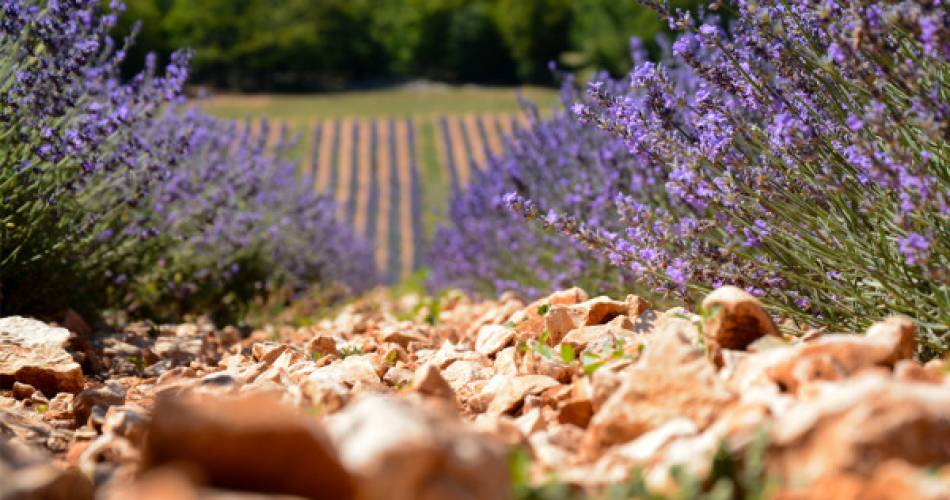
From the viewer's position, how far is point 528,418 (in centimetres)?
197

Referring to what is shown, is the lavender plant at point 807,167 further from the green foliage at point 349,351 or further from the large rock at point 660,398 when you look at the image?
the green foliage at point 349,351

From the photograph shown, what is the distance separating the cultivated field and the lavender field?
384 inches

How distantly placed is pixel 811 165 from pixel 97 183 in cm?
291

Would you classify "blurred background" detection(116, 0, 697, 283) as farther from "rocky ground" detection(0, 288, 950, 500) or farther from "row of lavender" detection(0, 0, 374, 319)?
"rocky ground" detection(0, 288, 950, 500)

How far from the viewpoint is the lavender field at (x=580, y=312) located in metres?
1.37

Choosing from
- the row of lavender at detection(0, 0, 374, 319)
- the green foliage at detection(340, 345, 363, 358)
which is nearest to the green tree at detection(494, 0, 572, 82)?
the row of lavender at detection(0, 0, 374, 319)

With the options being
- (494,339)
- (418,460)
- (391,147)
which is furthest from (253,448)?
(391,147)

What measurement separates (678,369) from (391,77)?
50.2 meters

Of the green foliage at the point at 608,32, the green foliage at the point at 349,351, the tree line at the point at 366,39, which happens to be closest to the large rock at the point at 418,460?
the green foliage at the point at 349,351

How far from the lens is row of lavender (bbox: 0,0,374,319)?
3.24 metres

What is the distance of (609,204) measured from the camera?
4141 mm

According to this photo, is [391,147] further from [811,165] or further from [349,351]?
[811,165]

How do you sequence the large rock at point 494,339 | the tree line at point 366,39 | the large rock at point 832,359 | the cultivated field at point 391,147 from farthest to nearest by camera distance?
the tree line at point 366,39 → the cultivated field at point 391,147 → the large rock at point 494,339 → the large rock at point 832,359

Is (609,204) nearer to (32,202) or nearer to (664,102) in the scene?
(664,102)
